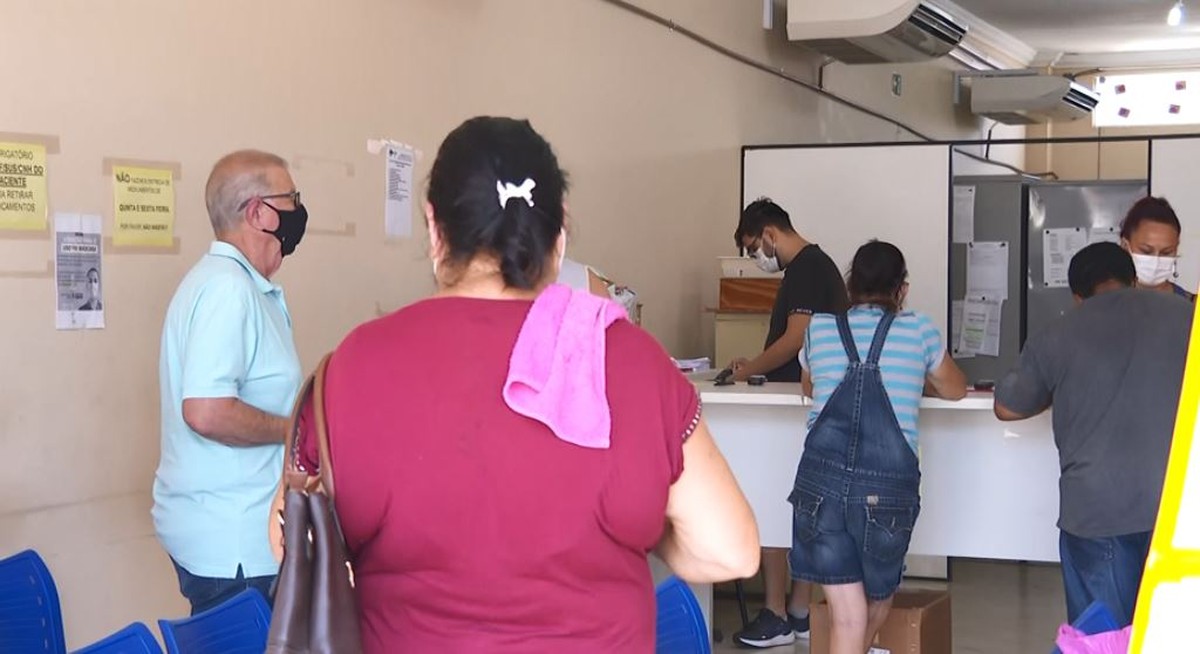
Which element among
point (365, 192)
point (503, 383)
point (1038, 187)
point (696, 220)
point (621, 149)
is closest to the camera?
point (503, 383)

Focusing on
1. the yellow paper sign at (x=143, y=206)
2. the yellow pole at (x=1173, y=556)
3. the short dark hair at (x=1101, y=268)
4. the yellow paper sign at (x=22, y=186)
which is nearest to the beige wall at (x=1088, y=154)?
the short dark hair at (x=1101, y=268)

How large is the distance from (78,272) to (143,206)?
242 mm

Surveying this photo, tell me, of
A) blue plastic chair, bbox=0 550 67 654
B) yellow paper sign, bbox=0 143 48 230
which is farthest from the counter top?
blue plastic chair, bbox=0 550 67 654

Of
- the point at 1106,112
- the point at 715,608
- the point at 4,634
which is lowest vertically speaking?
the point at 715,608

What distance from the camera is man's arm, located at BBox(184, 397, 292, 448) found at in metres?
2.46

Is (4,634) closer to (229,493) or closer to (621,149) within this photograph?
(229,493)

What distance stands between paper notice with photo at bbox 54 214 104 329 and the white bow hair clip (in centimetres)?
179

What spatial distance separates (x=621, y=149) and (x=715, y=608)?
6.09 feet

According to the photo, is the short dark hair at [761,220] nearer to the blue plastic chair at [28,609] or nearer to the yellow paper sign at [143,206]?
the yellow paper sign at [143,206]

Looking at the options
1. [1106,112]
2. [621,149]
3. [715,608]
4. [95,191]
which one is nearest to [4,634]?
[95,191]

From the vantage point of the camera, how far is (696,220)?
21.3 feet

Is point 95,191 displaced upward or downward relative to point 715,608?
upward

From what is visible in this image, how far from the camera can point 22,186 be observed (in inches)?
114

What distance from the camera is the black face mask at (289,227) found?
272 cm
